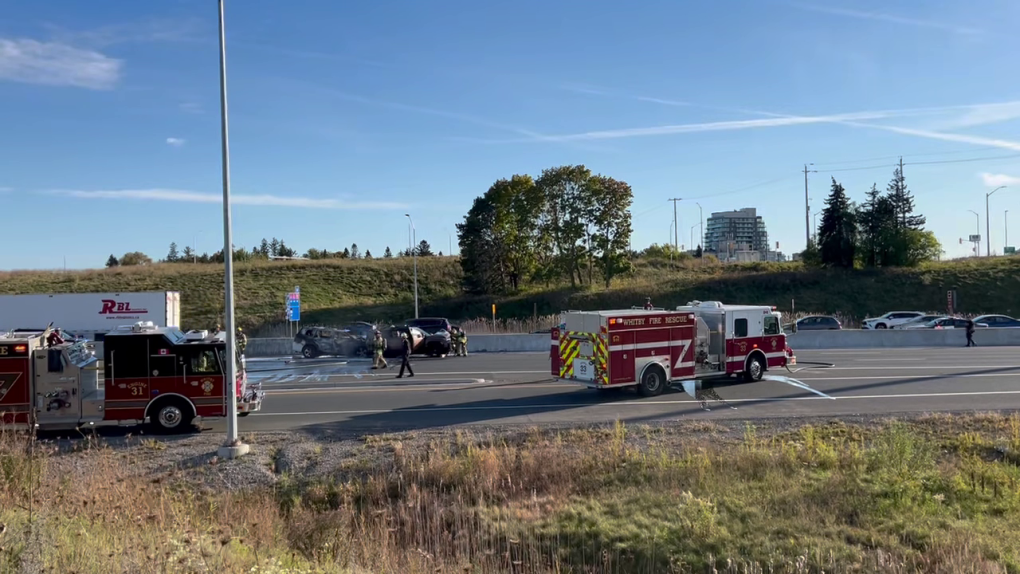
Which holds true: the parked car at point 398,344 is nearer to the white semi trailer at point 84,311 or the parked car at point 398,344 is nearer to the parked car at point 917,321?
the white semi trailer at point 84,311

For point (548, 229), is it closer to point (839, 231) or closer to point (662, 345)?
point (839, 231)

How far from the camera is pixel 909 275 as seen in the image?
206ft

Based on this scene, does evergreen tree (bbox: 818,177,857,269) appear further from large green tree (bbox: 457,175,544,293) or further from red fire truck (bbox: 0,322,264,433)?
red fire truck (bbox: 0,322,264,433)

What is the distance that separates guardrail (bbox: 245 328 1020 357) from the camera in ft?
122

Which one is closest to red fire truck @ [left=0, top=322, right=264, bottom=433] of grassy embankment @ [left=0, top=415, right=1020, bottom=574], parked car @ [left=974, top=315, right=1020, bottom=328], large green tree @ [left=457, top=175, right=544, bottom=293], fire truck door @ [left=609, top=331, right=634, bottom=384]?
grassy embankment @ [left=0, top=415, right=1020, bottom=574]

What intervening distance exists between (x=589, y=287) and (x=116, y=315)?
34.4 meters

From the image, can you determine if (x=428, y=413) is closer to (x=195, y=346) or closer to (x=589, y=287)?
(x=195, y=346)

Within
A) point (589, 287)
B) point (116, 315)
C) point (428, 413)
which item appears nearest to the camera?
point (428, 413)

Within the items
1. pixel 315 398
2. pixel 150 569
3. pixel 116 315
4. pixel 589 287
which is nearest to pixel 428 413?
pixel 315 398

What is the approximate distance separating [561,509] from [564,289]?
51.9 metres

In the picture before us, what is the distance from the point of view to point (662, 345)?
779 inches

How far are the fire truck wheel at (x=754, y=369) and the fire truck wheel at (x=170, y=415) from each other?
1457cm

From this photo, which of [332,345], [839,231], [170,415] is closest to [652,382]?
[170,415]

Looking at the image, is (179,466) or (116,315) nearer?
(179,466)
